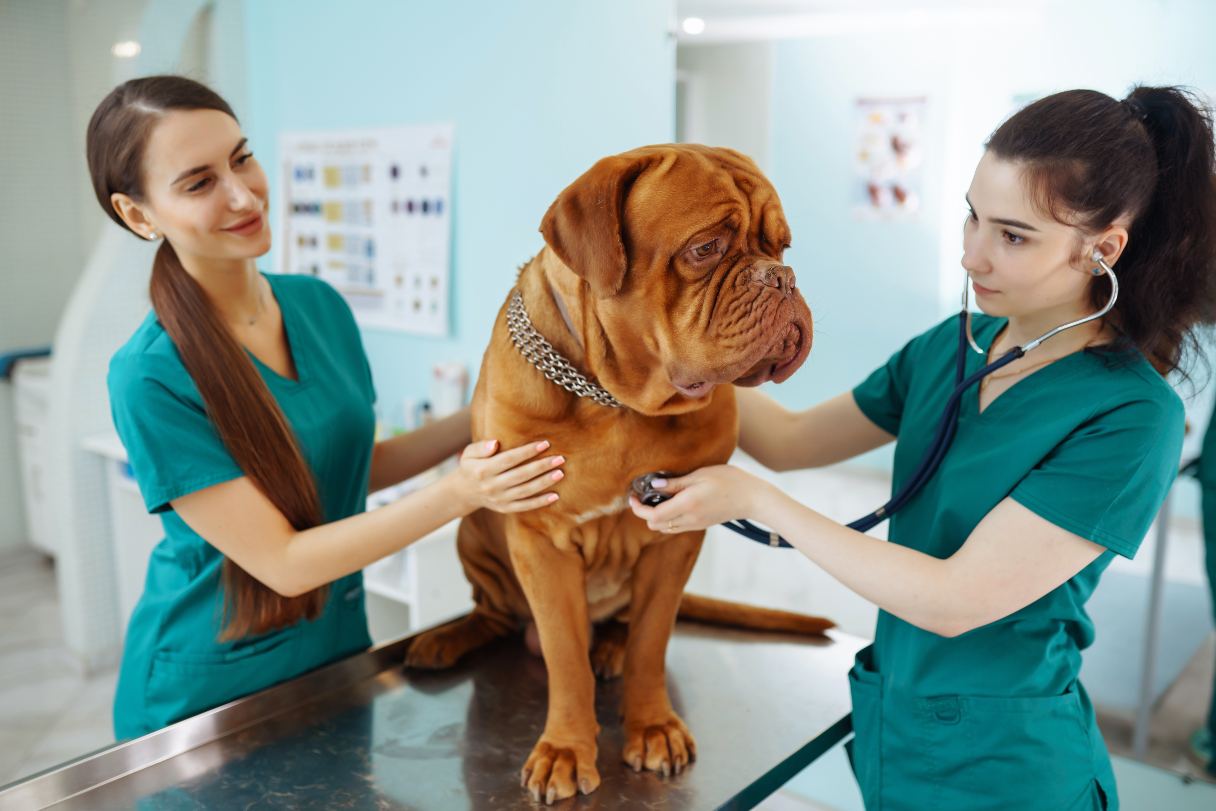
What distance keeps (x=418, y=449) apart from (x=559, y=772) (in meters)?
0.68

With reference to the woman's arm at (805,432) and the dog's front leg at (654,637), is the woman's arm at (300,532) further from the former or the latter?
the woman's arm at (805,432)

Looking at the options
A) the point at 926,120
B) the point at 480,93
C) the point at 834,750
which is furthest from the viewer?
the point at 480,93

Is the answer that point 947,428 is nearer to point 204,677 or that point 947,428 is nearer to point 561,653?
point 561,653

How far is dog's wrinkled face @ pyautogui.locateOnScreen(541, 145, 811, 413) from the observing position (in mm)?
1039

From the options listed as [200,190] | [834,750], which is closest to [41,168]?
[200,190]

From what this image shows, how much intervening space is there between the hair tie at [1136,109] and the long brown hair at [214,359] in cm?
118

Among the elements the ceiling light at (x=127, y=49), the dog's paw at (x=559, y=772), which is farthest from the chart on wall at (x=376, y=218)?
the dog's paw at (x=559, y=772)

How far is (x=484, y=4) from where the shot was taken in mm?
3197

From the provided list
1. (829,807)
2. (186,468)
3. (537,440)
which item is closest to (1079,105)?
(537,440)

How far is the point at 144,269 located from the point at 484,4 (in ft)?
5.71

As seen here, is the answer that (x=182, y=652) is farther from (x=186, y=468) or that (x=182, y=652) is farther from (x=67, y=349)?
(x=67, y=349)

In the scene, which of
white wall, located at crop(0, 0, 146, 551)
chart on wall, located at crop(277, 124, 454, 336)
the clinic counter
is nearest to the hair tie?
the clinic counter

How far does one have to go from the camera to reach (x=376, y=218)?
362 cm

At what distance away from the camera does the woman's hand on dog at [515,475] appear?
1.18 meters
